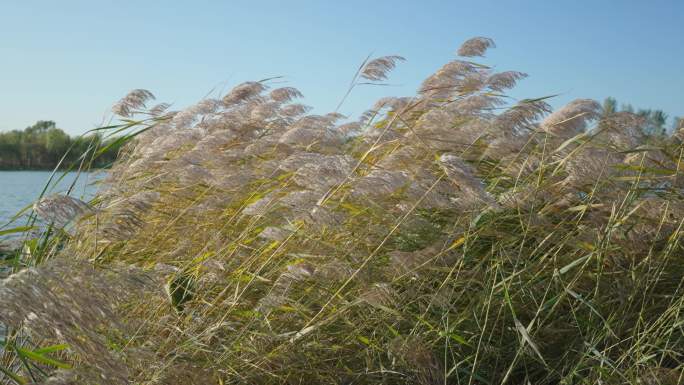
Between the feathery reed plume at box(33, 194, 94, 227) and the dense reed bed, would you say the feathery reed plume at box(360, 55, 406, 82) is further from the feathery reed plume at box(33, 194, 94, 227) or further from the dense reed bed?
the feathery reed plume at box(33, 194, 94, 227)

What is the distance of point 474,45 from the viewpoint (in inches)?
141

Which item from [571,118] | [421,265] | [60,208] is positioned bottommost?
[421,265]

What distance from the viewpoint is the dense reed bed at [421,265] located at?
2.30 meters

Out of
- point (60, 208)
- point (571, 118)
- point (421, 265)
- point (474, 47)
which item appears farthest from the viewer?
point (474, 47)

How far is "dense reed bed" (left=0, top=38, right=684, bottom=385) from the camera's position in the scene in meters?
2.30

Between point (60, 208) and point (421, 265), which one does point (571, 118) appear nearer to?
point (421, 265)

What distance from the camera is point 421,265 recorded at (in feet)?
7.79

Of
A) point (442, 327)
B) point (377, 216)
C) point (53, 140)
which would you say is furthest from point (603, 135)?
point (53, 140)

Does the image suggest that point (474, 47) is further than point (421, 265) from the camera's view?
Yes

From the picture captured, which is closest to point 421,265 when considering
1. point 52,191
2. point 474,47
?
point 474,47

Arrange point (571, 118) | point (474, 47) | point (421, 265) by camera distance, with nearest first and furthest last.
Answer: point (421, 265), point (571, 118), point (474, 47)

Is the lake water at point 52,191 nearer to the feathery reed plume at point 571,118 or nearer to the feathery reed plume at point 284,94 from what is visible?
the feathery reed plume at point 284,94

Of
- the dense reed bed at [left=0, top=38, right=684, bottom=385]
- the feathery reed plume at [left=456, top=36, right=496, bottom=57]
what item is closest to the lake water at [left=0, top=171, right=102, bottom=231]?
the dense reed bed at [left=0, top=38, right=684, bottom=385]

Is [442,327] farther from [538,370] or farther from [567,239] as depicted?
[567,239]
